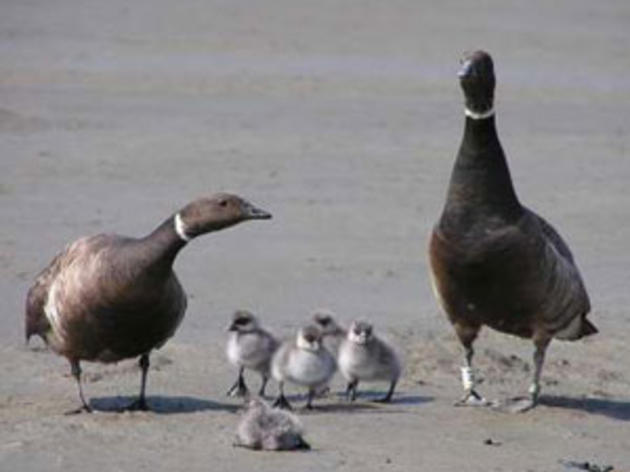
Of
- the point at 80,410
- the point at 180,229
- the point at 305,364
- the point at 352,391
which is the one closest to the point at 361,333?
the point at 352,391

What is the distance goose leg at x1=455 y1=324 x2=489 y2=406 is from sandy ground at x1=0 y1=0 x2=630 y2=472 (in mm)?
120

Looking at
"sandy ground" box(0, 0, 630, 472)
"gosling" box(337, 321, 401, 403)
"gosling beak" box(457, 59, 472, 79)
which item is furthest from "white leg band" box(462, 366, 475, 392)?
"gosling beak" box(457, 59, 472, 79)

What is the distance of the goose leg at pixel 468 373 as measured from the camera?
36.5ft

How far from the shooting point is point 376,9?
34.7 meters

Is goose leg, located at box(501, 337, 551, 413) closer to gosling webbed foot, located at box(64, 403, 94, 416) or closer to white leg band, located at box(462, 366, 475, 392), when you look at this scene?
white leg band, located at box(462, 366, 475, 392)

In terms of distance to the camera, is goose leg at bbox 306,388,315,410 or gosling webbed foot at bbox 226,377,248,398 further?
gosling webbed foot at bbox 226,377,248,398

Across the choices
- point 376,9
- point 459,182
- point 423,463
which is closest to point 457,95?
point 376,9

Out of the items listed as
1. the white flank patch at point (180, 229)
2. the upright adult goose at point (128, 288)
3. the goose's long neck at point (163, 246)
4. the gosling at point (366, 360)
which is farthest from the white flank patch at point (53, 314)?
the gosling at point (366, 360)

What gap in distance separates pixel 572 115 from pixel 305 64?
189 inches

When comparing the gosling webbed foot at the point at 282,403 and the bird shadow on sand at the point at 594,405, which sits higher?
the gosling webbed foot at the point at 282,403

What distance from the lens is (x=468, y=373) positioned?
37.2 feet

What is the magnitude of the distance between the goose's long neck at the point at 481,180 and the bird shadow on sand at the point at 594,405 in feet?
3.95

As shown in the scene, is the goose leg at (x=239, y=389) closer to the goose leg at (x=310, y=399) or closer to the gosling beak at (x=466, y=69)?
the goose leg at (x=310, y=399)

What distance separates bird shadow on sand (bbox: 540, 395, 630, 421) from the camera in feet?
36.8
